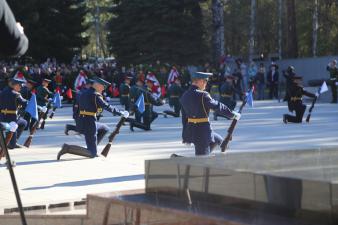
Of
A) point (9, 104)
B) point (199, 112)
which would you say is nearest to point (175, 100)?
point (9, 104)

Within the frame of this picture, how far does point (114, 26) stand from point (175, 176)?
4590 cm

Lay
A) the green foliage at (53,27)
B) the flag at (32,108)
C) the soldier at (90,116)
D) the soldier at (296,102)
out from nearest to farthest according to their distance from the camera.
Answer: the soldier at (90,116)
the flag at (32,108)
the soldier at (296,102)
the green foliage at (53,27)

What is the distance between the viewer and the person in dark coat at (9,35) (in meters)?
4.12

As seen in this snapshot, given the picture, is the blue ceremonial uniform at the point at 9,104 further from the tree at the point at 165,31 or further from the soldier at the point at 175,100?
the tree at the point at 165,31

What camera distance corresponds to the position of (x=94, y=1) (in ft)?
277

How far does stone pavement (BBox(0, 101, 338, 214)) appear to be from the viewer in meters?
12.5

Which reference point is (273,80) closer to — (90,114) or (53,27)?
(53,27)

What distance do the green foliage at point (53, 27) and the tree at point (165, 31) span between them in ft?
18.1

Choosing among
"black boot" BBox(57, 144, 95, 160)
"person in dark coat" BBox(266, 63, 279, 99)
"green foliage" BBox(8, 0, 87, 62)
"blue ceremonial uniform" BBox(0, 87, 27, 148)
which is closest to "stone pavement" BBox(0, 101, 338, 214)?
"black boot" BBox(57, 144, 95, 160)

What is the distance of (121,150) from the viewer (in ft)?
62.3

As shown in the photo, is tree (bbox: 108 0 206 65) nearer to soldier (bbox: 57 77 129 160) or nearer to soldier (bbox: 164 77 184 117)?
soldier (bbox: 164 77 184 117)

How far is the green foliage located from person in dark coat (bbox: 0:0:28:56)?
158 feet

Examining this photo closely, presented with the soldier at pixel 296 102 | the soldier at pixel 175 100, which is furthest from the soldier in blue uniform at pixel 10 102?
the soldier at pixel 175 100

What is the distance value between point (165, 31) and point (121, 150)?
30.4 meters
